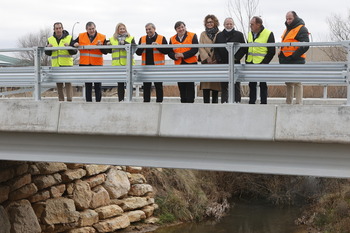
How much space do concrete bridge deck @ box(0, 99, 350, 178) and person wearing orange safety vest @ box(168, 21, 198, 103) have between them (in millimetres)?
1712

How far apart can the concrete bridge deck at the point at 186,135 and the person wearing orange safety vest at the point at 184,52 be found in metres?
1.71

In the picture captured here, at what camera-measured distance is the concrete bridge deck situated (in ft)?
27.7

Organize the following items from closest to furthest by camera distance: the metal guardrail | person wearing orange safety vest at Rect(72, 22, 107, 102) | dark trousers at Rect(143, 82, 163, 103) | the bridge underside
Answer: the bridge underside
the metal guardrail
dark trousers at Rect(143, 82, 163, 103)
person wearing orange safety vest at Rect(72, 22, 107, 102)

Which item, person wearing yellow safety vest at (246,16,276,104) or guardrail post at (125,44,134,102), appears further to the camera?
person wearing yellow safety vest at (246,16,276,104)

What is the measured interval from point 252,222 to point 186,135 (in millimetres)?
13181

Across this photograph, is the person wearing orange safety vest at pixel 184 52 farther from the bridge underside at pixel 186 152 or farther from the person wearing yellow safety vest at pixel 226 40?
the bridge underside at pixel 186 152

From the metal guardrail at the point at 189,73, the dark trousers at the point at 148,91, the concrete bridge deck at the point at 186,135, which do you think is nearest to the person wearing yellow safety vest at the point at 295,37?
the metal guardrail at the point at 189,73

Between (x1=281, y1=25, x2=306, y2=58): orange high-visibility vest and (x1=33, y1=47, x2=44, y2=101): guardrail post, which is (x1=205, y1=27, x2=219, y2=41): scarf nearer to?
(x1=281, y1=25, x2=306, y2=58): orange high-visibility vest

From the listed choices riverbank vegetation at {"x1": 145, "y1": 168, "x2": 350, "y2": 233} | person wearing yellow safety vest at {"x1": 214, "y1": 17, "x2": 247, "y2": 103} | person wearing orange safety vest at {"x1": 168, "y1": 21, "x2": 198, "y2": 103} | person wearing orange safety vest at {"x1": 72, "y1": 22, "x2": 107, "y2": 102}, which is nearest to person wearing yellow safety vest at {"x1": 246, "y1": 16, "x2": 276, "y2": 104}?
person wearing yellow safety vest at {"x1": 214, "y1": 17, "x2": 247, "y2": 103}

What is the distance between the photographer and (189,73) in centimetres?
980

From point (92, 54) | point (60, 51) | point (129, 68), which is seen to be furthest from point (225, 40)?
point (60, 51)

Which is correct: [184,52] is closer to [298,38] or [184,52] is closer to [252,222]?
[298,38]

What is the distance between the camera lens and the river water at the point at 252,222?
20172 millimetres

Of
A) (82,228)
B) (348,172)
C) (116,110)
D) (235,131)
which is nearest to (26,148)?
(116,110)
